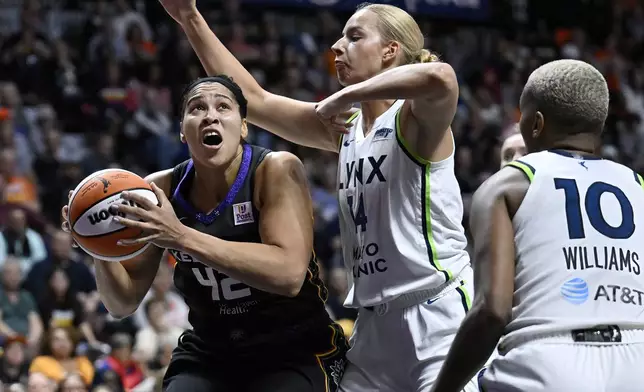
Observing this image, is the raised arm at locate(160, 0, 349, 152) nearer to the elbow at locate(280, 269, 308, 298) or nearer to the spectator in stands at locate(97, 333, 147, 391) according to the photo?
the elbow at locate(280, 269, 308, 298)

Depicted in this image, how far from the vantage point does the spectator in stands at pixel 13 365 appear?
821 centimetres

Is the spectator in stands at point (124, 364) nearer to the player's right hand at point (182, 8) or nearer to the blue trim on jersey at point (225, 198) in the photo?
the player's right hand at point (182, 8)

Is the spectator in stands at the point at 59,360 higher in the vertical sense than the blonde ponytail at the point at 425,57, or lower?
lower

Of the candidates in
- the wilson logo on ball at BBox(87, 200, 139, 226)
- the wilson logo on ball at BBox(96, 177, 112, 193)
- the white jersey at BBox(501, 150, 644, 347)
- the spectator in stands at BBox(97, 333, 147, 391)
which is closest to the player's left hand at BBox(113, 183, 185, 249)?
the wilson logo on ball at BBox(87, 200, 139, 226)

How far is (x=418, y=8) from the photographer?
15.3 m

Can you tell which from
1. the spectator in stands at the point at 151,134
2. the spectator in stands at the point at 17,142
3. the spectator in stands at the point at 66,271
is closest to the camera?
the spectator in stands at the point at 66,271

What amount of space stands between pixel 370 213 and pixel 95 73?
30.3ft

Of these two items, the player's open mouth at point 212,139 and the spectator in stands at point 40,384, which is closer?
the player's open mouth at point 212,139

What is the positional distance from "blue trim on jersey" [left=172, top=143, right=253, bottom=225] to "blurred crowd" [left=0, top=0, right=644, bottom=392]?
3532 mm

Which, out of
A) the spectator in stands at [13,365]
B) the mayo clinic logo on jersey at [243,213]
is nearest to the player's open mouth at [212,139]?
the mayo clinic logo on jersey at [243,213]

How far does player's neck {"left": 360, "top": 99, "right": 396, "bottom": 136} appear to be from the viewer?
4434 mm

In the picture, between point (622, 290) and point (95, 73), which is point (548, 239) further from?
point (95, 73)

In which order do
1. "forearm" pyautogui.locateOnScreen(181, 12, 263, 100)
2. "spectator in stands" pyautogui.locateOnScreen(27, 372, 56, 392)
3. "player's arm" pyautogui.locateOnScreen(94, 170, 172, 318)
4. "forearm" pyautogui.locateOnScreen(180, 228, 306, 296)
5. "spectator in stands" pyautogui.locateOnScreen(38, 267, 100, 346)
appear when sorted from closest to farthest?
"forearm" pyautogui.locateOnScreen(180, 228, 306, 296) < "player's arm" pyautogui.locateOnScreen(94, 170, 172, 318) < "forearm" pyautogui.locateOnScreen(181, 12, 263, 100) < "spectator in stands" pyautogui.locateOnScreen(27, 372, 56, 392) < "spectator in stands" pyautogui.locateOnScreen(38, 267, 100, 346)

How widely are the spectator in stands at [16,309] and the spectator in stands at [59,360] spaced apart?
41cm
